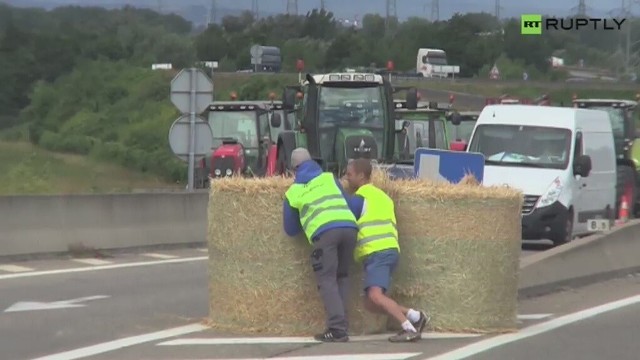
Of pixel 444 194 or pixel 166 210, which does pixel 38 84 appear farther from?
pixel 444 194

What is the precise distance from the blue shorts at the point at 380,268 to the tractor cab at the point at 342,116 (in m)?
15.8

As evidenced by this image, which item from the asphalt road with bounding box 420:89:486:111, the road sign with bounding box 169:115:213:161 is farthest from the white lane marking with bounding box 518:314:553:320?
the asphalt road with bounding box 420:89:486:111

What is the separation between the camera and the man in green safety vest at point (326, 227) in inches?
454

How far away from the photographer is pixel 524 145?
2308cm

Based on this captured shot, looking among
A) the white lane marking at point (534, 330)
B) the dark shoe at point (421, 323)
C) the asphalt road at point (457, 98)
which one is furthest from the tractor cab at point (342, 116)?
the asphalt road at point (457, 98)

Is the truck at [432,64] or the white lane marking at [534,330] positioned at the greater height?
the truck at [432,64]

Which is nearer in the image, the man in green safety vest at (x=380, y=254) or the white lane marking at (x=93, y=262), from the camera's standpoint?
the man in green safety vest at (x=380, y=254)

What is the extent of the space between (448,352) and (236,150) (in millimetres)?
24379

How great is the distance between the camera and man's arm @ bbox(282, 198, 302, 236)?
11.7 meters

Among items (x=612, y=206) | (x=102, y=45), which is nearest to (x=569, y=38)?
(x=102, y=45)

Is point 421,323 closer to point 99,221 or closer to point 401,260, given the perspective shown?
point 401,260

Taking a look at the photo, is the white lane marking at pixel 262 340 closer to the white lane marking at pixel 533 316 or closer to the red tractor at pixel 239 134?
the white lane marking at pixel 533 316

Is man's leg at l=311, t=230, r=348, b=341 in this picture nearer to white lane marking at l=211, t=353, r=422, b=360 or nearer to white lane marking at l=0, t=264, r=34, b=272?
white lane marking at l=211, t=353, r=422, b=360

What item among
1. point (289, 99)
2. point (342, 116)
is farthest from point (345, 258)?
point (342, 116)
